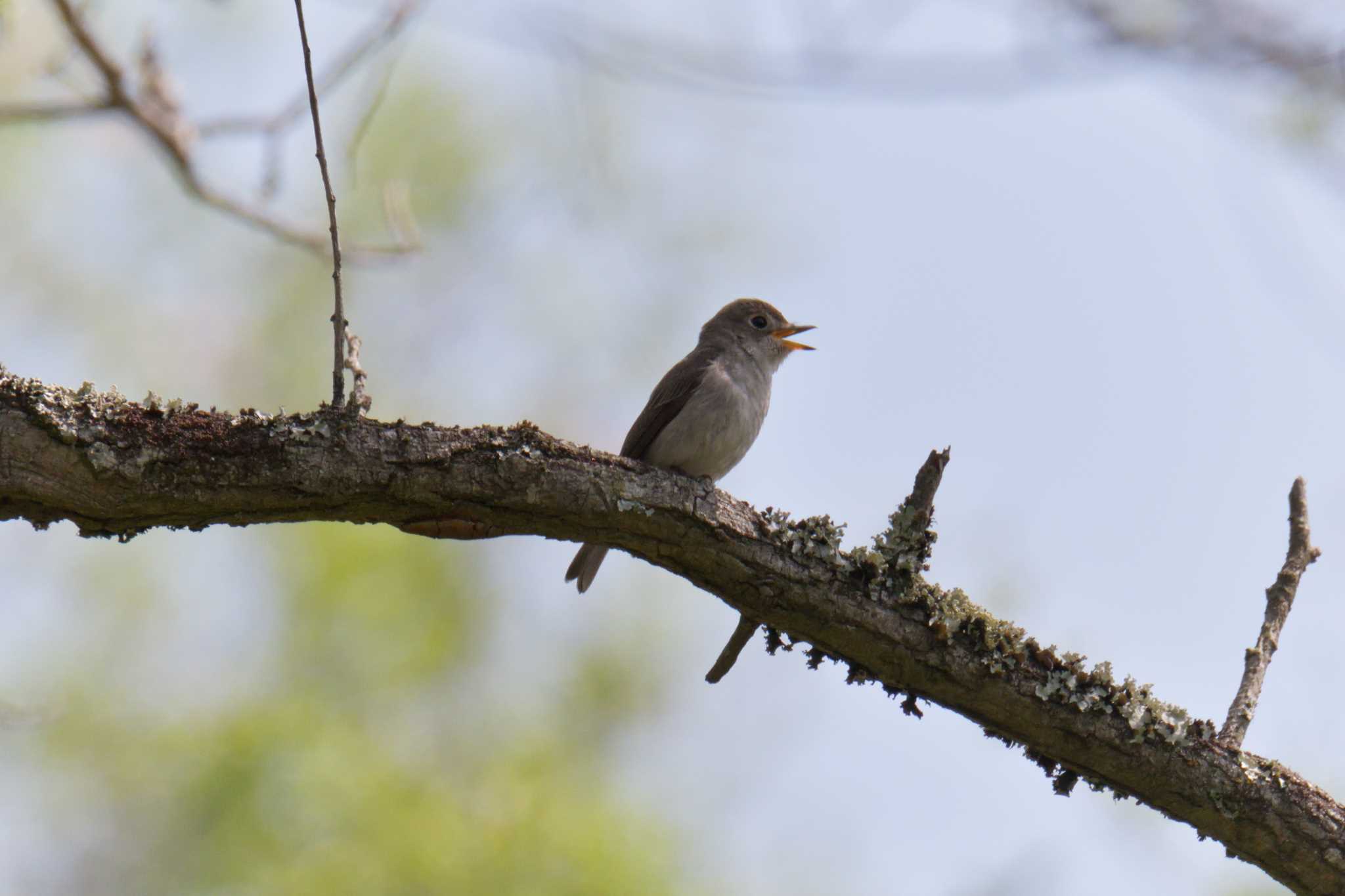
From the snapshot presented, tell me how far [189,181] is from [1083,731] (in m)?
4.84

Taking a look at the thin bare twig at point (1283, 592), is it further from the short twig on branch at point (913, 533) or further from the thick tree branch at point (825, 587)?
the short twig on branch at point (913, 533)

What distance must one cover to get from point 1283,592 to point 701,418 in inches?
92.0

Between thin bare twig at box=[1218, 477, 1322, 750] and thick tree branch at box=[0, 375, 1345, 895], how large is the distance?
30 cm

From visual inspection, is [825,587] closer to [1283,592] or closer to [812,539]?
[812,539]

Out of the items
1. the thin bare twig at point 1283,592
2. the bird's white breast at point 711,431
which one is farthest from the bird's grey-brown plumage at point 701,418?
the thin bare twig at point 1283,592

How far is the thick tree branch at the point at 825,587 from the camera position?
3.01 meters

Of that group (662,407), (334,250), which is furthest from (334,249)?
(662,407)

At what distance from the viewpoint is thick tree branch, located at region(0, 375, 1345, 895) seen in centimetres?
301

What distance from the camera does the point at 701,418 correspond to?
5.19 metres

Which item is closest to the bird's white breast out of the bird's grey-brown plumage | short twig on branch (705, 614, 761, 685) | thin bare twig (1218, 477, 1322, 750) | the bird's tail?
the bird's grey-brown plumage

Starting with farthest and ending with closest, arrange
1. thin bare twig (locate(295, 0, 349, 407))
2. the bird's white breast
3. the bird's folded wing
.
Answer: the bird's folded wing < the bird's white breast < thin bare twig (locate(295, 0, 349, 407))

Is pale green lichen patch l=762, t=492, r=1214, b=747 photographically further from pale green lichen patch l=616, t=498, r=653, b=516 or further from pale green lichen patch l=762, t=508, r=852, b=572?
pale green lichen patch l=616, t=498, r=653, b=516

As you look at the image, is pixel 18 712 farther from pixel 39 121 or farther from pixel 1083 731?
pixel 1083 731

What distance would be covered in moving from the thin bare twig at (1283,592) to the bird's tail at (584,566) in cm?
261
